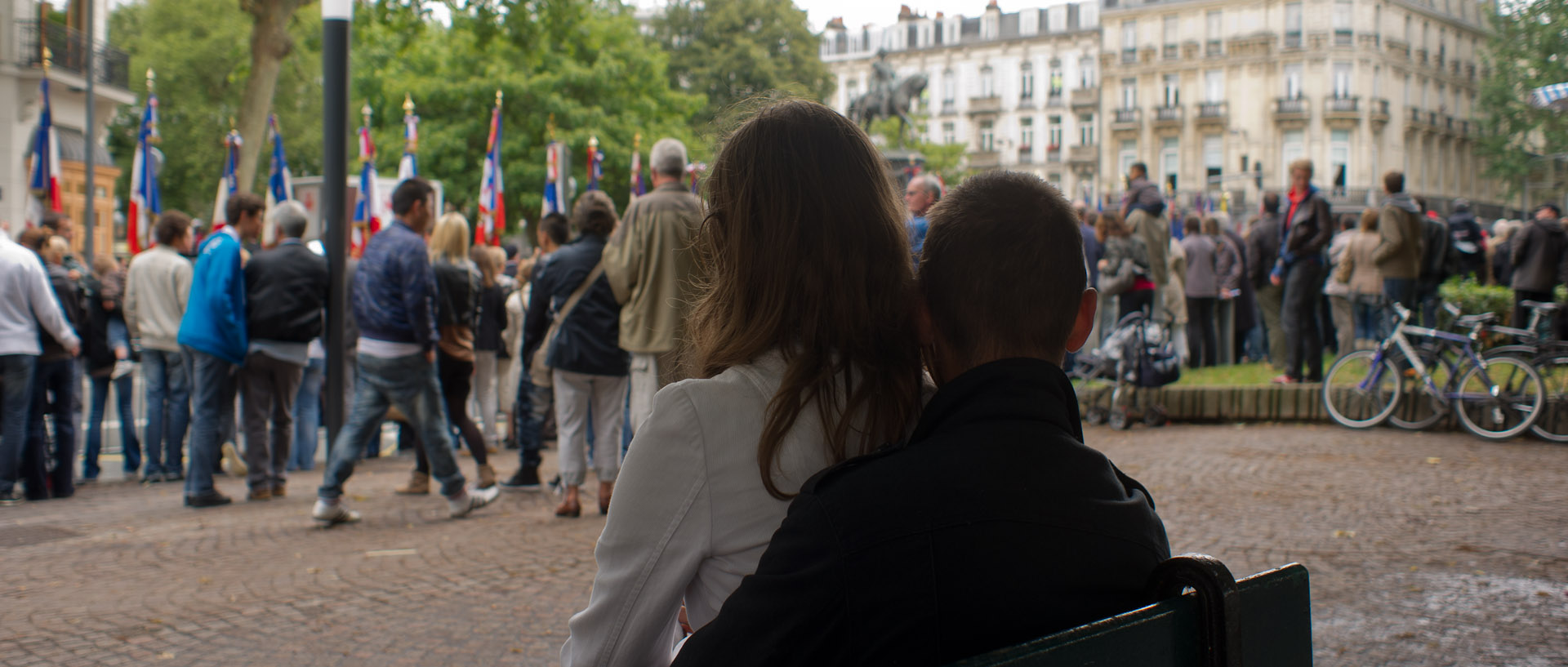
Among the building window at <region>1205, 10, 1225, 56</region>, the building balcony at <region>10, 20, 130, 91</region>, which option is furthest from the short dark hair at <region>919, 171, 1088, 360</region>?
the building window at <region>1205, 10, 1225, 56</region>

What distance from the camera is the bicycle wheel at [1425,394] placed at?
9945mm

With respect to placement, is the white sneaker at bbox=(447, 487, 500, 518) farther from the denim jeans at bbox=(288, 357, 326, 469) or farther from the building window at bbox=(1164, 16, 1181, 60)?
the building window at bbox=(1164, 16, 1181, 60)

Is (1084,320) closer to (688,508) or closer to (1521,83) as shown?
(688,508)

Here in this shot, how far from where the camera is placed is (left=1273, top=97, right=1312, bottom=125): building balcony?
65.1m

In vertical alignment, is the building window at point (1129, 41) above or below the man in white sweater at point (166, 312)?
above

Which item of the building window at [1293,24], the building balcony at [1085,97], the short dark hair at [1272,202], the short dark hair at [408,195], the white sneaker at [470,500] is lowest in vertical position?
the white sneaker at [470,500]

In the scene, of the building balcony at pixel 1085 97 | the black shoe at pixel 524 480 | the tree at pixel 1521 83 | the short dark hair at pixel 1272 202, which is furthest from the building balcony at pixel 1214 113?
the black shoe at pixel 524 480

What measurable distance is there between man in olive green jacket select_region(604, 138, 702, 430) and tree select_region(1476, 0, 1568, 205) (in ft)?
125

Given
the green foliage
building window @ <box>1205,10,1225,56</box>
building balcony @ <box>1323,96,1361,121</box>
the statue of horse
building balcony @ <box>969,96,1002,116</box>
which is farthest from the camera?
building balcony @ <box>969,96,1002,116</box>

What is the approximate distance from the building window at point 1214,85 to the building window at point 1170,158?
291 centimetres

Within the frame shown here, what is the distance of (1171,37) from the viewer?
230ft

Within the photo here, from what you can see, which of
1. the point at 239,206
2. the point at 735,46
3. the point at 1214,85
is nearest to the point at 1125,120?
the point at 1214,85

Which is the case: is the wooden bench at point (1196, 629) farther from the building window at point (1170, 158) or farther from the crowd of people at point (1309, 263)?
the building window at point (1170, 158)

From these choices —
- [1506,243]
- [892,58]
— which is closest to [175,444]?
[1506,243]
